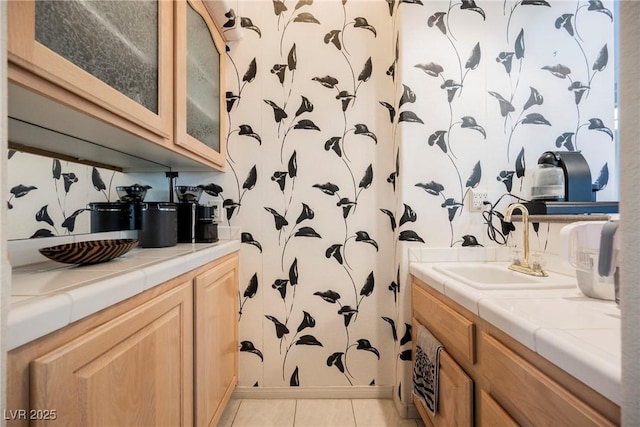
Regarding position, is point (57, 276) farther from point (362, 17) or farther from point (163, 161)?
point (362, 17)

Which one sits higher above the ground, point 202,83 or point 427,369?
point 202,83

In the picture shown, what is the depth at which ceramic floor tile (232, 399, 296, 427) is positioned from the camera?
5.39ft

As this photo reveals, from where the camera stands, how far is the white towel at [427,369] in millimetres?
1246

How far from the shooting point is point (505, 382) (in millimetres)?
803

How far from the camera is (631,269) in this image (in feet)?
1.21

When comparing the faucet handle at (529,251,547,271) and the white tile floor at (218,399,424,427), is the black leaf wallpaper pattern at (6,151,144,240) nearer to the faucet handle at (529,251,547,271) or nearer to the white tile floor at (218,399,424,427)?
the white tile floor at (218,399,424,427)

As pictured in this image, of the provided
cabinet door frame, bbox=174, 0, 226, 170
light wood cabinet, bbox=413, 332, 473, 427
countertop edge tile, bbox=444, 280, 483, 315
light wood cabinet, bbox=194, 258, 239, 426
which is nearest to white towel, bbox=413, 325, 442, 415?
light wood cabinet, bbox=413, 332, 473, 427

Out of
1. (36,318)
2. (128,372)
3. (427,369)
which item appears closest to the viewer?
(36,318)

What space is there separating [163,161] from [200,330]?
2.97 ft

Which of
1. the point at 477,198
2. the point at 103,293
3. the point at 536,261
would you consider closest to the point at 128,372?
the point at 103,293

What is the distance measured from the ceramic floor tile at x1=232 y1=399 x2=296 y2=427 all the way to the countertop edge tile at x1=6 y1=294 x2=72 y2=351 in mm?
1417

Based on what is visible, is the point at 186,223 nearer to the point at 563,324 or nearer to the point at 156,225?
the point at 156,225

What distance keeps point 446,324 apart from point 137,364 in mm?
1042

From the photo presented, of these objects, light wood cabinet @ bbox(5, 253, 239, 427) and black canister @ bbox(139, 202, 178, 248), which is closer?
light wood cabinet @ bbox(5, 253, 239, 427)
